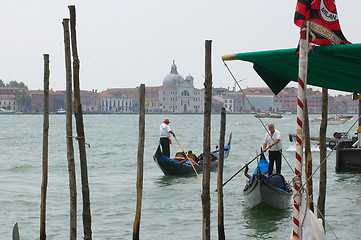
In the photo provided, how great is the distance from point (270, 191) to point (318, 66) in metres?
3.10

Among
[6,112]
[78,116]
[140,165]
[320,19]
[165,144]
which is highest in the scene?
[320,19]

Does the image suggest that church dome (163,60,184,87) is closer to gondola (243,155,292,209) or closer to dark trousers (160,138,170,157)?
dark trousers (160,138,170,157)

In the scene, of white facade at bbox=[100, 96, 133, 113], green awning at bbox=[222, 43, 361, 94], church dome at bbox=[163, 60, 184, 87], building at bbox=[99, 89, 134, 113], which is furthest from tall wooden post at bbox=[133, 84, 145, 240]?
church dome at bbox=[163, 60, 184, 87]

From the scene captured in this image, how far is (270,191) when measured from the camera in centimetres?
715

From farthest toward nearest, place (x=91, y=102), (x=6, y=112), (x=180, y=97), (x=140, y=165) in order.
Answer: (x=180, y=97), (x=91, y=102), (x=6, y=112), (x=140, y=165)

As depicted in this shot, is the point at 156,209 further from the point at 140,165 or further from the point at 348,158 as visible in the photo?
the point at 348,158

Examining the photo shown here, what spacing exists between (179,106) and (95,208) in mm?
97946

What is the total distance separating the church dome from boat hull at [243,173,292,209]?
100 meters

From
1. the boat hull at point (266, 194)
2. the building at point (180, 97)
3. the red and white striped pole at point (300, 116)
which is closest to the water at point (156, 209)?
the boat hull at point (266, 194)

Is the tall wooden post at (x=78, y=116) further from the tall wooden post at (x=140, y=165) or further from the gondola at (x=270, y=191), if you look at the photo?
the gondola at (x=270, y=191)

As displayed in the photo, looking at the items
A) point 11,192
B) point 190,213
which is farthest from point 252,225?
point 11,192

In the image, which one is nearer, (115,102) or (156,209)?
(156,209)

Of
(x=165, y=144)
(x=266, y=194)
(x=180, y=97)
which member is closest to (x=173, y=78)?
(x=180, y=97)

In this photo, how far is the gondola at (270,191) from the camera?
278 inches
